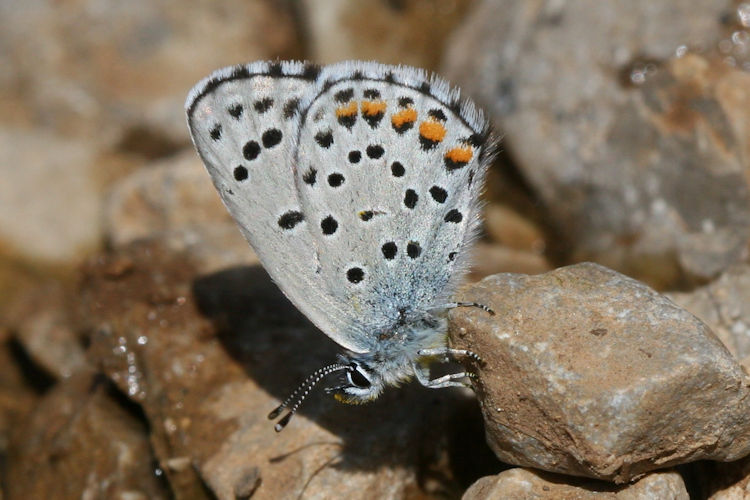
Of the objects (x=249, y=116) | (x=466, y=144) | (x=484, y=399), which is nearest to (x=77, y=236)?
(x=249, y=116)

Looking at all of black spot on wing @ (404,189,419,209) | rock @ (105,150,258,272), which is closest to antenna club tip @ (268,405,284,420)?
black spot on wing @ (404,189,419,209)

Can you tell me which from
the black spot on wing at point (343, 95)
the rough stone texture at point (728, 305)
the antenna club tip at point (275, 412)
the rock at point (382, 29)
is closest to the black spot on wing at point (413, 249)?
the black spot on wing at point (343, 95)

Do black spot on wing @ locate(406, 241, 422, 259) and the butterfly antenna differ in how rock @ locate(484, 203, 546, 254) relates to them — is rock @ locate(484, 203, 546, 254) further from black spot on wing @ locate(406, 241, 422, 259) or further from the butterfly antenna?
the butterfly antenna

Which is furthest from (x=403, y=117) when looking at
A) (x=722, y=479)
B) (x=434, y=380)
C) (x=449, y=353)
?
(x=722, y=479)

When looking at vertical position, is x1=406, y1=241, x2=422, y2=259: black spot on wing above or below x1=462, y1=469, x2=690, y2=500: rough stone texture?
above

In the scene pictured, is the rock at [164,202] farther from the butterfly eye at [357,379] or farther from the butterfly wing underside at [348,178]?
the butterfly eye at [357,379]

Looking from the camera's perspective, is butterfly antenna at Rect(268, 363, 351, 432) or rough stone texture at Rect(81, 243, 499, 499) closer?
butterfly antenna at Rect(268, 363, 351, 432)

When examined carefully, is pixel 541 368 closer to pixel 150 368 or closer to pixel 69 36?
pixel 150 368
